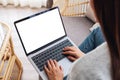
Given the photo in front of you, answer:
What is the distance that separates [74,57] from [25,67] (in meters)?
0.76

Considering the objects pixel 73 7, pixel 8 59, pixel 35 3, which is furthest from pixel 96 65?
pixel 35 3

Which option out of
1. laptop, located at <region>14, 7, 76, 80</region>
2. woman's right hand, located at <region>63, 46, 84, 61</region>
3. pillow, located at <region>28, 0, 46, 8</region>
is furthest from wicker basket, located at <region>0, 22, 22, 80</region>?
pillow, located at <region>28, 0, 46, 8</region>

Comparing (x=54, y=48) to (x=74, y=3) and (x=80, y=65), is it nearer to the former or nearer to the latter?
(x=80, y=65)

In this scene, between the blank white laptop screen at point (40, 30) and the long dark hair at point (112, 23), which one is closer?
the long dark hair at point (112, 23)

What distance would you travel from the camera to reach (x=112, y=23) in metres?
0.49

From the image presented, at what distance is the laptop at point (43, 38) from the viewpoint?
3.46 feet

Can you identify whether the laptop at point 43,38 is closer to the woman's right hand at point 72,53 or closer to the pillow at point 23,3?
the woman's right hand at point 72,53

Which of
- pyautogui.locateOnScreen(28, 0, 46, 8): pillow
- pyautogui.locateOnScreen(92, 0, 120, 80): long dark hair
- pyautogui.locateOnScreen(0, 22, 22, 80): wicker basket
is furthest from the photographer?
pyautogui.locateOnScreen(28, 0, 46, 8): pillow

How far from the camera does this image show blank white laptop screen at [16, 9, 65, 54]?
1.06 m

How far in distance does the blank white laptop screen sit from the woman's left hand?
13cm

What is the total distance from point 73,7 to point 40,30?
0.73 m

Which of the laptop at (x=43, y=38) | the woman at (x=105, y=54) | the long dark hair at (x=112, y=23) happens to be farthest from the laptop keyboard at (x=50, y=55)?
the long dark hair at (x=112, y=23)

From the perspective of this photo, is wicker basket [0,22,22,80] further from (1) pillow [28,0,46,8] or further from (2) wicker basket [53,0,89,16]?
(1) pillow [28,0,46,8]

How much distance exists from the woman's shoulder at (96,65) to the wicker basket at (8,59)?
0.69 m
